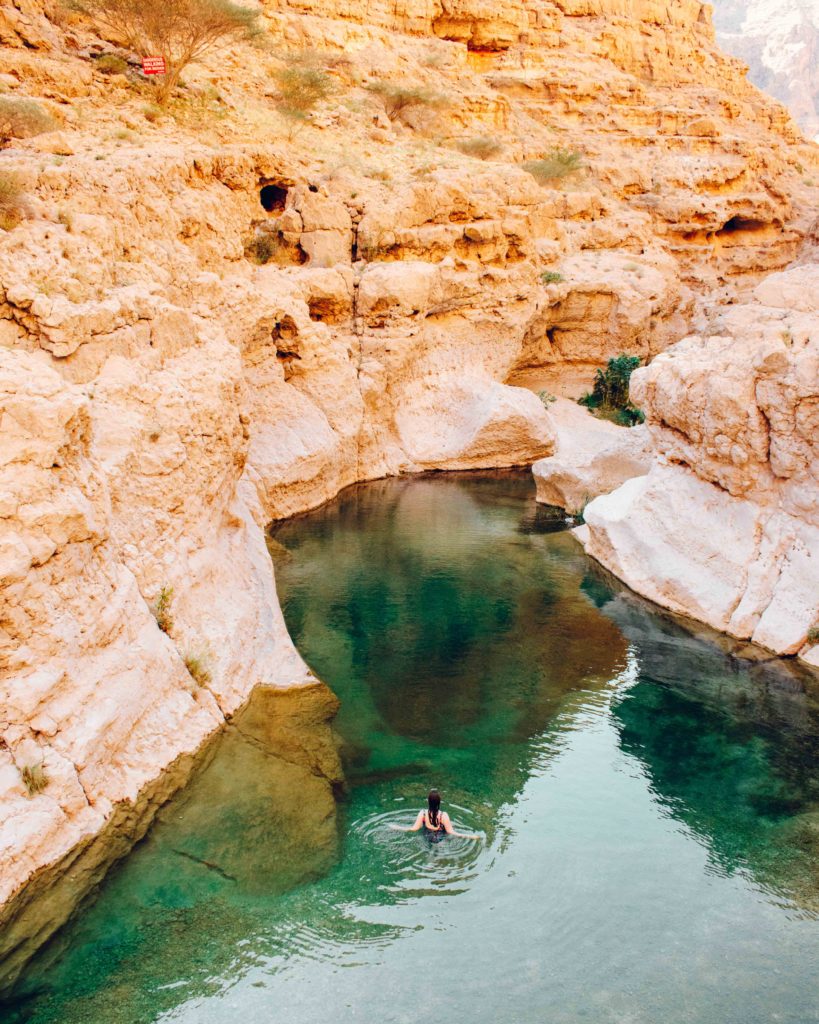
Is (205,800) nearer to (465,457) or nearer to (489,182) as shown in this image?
(465,457)

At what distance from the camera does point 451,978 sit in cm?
695

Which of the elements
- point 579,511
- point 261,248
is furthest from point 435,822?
point 261,248

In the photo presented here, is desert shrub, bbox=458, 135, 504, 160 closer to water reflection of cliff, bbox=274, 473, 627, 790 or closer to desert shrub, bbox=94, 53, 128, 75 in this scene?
desert shrub, bbox=94, 53, 128, 75

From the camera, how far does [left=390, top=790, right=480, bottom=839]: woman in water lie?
28.3 feet

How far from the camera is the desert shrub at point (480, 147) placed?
1342 inches

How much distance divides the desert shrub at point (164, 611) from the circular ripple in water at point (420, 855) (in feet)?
11.5

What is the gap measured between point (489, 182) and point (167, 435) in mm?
20136

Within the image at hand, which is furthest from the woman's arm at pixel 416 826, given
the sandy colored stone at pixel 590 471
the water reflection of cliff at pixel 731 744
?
the sandy colored stone at pixel 590 471

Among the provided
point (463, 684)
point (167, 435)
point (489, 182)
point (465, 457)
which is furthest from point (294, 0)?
point (463, 684)

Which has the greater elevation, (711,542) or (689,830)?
(711,542)

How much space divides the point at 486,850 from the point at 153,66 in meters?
24.1

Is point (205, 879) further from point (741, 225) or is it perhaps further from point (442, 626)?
point (741, 225)

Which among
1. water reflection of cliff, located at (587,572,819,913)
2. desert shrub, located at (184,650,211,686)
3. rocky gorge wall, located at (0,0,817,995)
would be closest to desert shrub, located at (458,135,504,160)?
rocky gorge wall, located at (0,0,817,995)

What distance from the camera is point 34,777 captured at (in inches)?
300
